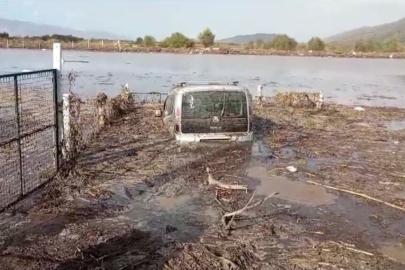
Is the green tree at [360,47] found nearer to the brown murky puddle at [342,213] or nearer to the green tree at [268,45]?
the green tree at [268,45]

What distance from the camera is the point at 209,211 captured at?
769cm

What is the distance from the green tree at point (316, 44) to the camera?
102 meters

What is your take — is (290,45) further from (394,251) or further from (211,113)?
(394,251)

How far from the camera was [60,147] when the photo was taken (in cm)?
973

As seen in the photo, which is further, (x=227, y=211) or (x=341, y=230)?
(x=227, y=211)

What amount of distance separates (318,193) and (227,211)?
7.20ft

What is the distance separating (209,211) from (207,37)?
105 metres

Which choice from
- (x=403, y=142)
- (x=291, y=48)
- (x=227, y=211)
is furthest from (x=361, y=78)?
(x=291, y=48)

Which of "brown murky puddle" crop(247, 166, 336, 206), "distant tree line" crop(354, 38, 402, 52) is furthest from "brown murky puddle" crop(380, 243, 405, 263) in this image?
"distant tree line" crop(354, 38, 402, 52)

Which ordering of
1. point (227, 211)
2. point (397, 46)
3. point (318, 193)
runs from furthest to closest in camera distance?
point (397, 46)
point (318, 193)
point (227, 211)

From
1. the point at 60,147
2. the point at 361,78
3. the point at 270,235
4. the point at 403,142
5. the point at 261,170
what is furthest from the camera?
the point at 361,78

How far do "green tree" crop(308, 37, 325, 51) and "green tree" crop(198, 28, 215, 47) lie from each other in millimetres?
21030

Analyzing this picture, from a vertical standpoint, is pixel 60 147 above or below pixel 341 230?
above

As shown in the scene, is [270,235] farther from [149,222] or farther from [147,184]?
[147,184]
